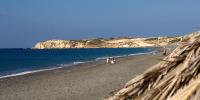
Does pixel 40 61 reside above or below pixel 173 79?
below

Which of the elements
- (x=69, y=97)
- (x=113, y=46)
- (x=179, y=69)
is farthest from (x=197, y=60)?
(x=113, y=46)

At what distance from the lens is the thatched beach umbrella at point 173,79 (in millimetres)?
3471

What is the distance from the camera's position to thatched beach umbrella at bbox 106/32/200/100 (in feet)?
11.4

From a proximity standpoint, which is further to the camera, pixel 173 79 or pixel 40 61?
pixel 40 61

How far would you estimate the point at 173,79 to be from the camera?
3.59 meters

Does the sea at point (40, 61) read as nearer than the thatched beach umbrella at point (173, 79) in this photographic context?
No

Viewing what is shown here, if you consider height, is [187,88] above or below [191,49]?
below

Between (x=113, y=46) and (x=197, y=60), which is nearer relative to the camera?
(x=197, y=60)

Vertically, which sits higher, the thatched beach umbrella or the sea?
the thatched beach umbrella

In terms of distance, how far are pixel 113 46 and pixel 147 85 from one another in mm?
182485

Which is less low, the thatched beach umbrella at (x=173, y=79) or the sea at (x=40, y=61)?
the thatched beach umbrella at (x=173, y=79)

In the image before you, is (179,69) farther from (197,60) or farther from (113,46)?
(113,46)

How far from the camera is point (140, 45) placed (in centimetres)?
A: 17112

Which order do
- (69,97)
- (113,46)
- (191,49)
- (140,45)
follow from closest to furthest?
1. (191,49)
2. (69,97)
3. (140,45)
4. (113,46)
